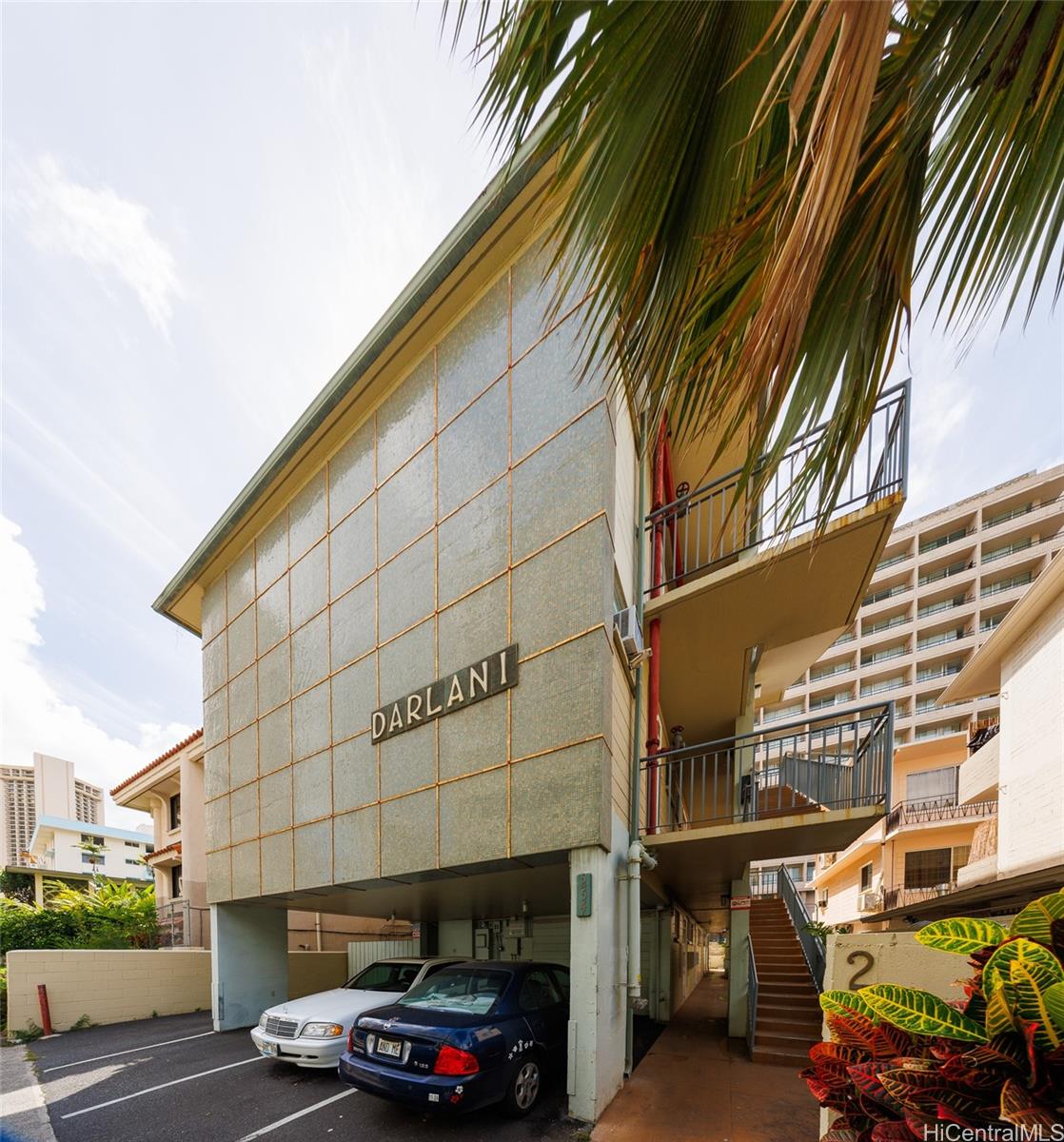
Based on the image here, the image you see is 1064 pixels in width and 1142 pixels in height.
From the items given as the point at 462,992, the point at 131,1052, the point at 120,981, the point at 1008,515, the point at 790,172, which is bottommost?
the point at 120,981

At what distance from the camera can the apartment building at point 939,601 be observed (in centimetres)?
4334

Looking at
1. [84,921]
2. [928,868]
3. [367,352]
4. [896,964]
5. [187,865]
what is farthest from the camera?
[928,868]

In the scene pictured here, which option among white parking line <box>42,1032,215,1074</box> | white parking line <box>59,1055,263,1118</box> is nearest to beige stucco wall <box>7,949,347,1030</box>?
white parking line <box>42,1032,215,1074</box>

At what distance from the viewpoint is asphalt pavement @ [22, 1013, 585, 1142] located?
5.87 m

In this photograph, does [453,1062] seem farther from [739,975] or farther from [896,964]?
→ [739,975]

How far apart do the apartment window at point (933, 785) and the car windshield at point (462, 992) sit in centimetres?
3190

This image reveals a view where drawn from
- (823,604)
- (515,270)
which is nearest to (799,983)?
(823,604)

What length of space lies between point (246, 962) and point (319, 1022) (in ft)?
22.0

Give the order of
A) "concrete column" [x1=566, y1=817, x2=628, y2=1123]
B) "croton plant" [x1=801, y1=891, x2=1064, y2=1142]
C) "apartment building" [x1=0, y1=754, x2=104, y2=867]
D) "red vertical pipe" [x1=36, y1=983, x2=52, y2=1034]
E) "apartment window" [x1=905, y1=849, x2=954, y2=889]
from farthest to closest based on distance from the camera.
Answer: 1. "apartment building" [x1=0, y1=754, x2=104, y2=867]
2. "apartment window" [x1=905, y1=849, x2=954, y2=889]
3. "red vertical pipe" [x1=36, y1=983, x2=52, y2=1034]
4. "concrete column" [x1=566, y1=817, x2=628, y2=1123]
5. "croton plant" [x1=801, y1=891, x2=1064, y2=1142]

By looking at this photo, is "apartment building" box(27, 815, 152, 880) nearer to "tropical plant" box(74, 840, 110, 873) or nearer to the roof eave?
"tropical plant" box(74, 840, 110, 873)

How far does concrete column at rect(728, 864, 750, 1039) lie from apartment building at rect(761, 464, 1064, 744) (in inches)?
1376

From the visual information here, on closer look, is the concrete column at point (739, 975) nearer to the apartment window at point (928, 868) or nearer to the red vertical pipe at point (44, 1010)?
the red vertical pipe at point (44, 1010)

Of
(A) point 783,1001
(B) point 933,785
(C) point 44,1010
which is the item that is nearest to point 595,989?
(A) point 783,1001

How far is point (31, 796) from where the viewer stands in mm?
71938
